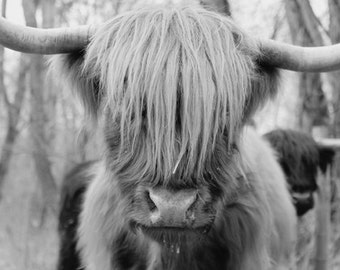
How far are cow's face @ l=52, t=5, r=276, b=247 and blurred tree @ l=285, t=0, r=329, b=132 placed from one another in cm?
229

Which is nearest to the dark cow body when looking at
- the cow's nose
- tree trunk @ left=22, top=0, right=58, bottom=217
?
the cow's nose

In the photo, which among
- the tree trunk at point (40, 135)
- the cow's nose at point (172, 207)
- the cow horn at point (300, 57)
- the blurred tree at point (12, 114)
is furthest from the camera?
the blurred tree at point (12, 114)

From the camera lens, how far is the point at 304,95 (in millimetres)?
6242

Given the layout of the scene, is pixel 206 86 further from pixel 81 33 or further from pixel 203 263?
pixel 203 263

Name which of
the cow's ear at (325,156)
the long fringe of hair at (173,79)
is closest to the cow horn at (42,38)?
the long fringe of hair at (173,79)

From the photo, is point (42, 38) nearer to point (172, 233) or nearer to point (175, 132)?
point (175, 132)

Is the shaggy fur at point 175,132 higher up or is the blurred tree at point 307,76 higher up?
the blurred tree at point 307,76

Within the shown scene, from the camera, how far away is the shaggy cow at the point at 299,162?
5262 millimetres

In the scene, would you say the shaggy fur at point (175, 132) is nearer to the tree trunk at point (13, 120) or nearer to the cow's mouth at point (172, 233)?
the cow's mouth at point (172, 233)

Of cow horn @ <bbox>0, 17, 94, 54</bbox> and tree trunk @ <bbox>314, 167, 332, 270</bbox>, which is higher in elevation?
cow horn @ <bbox>0, 17, 94, 54</bbox>

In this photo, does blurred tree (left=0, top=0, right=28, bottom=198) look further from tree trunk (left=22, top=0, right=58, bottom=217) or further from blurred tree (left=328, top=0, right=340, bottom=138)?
blurred tree (left=328, top=0, right=340, bottom=138)

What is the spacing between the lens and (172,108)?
2879mm

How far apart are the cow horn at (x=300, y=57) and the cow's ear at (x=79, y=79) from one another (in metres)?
0.89

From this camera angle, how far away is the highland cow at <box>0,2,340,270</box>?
9.50 ft
